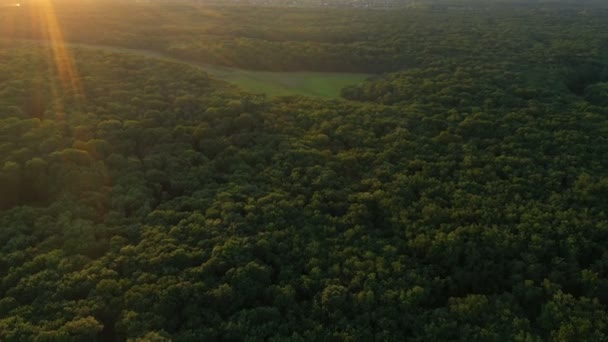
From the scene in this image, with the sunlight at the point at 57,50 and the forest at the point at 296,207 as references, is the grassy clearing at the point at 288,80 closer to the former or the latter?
the forest at the point at 296,207

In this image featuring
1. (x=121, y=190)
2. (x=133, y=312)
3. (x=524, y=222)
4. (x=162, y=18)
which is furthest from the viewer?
(x=162, y=18)

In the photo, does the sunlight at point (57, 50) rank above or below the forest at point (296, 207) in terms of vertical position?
above

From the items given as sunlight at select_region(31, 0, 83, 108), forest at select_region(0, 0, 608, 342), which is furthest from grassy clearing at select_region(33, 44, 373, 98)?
sunlight at select_region(31, 0, 83, 108)

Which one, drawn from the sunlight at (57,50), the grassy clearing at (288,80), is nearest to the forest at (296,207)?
the sunlight at (57,50)

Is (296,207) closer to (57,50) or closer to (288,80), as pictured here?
(288,80)

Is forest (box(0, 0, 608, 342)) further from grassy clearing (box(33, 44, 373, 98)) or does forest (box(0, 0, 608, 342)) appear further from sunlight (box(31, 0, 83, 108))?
grassy clearing (box(33, 44, 373, 98))

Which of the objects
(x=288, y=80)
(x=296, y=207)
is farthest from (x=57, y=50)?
(x=296, y=207)

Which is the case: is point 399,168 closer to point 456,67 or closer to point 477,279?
point 477,279

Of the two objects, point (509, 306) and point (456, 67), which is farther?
point (456, 67)

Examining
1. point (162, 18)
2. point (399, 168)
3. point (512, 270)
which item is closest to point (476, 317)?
point (512, 270)
